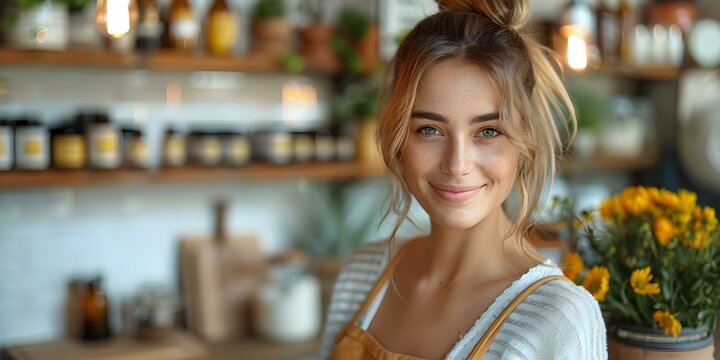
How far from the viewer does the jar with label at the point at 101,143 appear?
7.60 ft

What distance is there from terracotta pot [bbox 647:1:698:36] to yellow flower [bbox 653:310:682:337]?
2.83 metres

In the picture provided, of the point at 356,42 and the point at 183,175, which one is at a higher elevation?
the point at 356,42

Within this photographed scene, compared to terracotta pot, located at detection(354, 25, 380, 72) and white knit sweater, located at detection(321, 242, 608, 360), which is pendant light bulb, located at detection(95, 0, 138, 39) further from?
terracotta pot, located at detection(354, 25, 380, 72)

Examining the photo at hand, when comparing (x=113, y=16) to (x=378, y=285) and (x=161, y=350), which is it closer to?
(x=378, y=285)

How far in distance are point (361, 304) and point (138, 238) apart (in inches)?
58.5

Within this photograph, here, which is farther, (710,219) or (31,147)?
(31,147)

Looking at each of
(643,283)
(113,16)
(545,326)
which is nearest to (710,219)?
(643,283)

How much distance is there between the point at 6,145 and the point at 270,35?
0.87 m

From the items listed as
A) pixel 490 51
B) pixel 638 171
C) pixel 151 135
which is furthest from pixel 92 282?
pixel 638 171

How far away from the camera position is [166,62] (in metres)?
2.38

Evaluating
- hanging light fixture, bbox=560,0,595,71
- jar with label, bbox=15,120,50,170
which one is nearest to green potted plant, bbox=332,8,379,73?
hanging light fixture, bbox=560,0,595,71

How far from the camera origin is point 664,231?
1106 mm

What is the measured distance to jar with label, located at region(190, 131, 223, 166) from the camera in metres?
2.51

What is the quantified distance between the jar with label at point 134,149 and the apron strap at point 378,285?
127 cm
